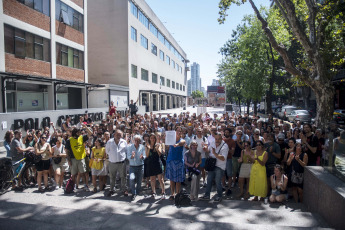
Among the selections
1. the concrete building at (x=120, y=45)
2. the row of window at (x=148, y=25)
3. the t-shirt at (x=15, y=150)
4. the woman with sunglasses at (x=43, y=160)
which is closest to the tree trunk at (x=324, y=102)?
the woman with sunglasses at (x=43, y=160)

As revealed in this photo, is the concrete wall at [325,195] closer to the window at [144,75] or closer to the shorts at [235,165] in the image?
the shorts at [235,165]

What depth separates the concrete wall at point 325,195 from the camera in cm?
434

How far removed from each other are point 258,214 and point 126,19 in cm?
3007

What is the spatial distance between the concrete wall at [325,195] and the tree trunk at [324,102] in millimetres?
5665

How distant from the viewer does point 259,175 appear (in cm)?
650

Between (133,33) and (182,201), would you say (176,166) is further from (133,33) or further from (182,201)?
(133,33)

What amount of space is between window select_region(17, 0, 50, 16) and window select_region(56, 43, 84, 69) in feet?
8.90

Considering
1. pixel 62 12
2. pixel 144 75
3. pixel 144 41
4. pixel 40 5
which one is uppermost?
pixel 144 41

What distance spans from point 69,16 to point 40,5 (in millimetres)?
3809

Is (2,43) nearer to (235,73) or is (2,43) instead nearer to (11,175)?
(11,175)

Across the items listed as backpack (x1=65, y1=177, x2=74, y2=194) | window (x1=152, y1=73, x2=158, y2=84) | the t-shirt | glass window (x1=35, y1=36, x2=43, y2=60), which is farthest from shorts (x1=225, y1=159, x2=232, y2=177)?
window (x1=152, y1=73, x2=158, y2=84)

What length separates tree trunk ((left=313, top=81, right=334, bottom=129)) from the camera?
10.7 metres

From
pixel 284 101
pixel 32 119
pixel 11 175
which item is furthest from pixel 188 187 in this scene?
pixel 284 101

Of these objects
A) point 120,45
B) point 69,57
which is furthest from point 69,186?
point 120,45
